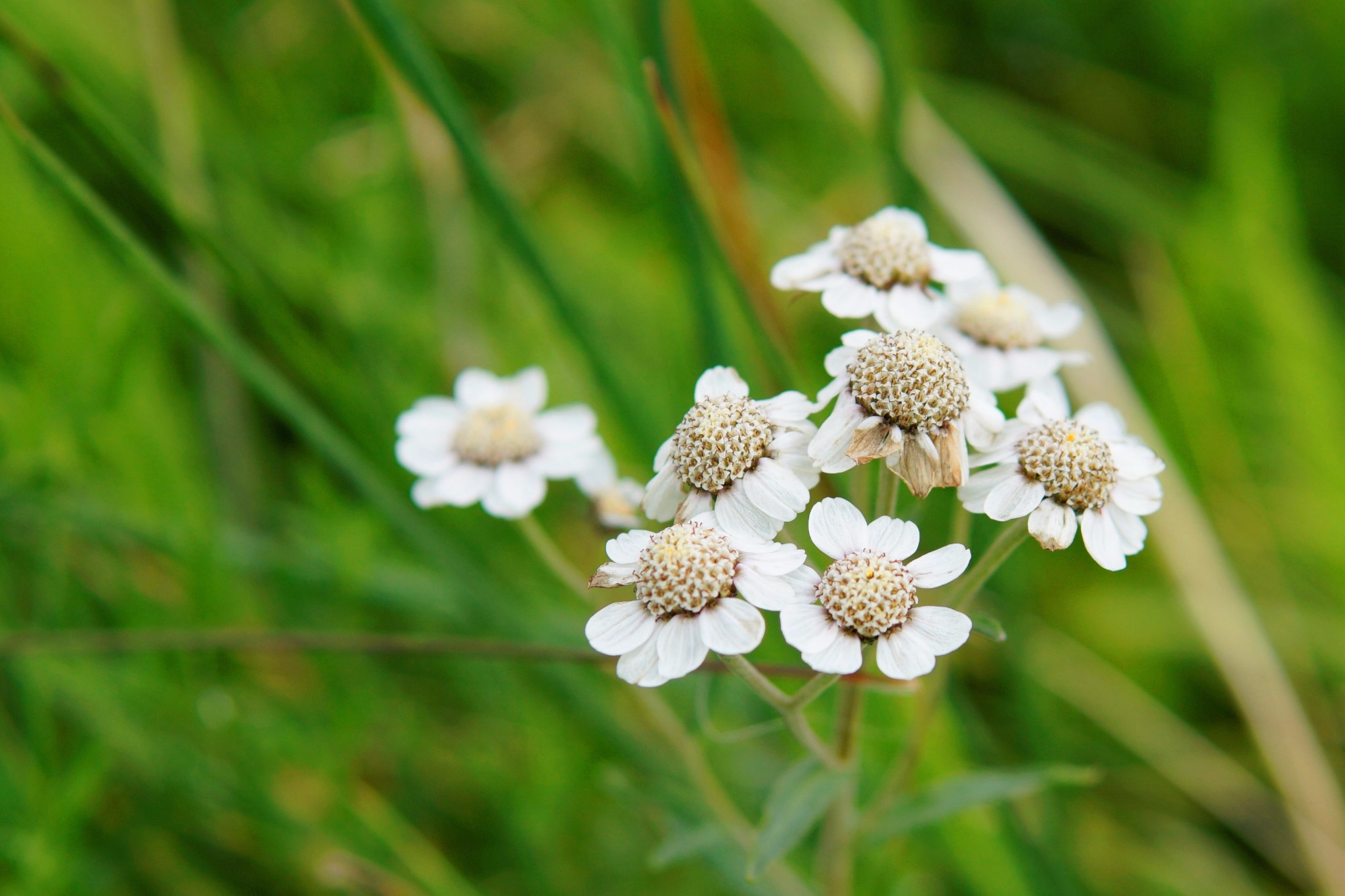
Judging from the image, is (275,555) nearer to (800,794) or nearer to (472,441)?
(472,441)

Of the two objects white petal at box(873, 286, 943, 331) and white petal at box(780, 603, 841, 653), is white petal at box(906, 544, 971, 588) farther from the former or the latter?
white petal at box(873, 286, 943, 331)

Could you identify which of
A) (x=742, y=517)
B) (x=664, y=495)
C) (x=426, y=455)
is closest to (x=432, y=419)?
(x=426, y=455)

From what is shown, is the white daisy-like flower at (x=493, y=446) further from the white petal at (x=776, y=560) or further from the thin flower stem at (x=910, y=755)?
the thin flower stem at (x=910, y=755)

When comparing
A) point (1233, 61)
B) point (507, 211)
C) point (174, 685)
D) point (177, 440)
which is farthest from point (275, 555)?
point (1233, 61)

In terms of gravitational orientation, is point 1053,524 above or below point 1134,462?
below

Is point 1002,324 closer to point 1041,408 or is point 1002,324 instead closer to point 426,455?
point 1041,408

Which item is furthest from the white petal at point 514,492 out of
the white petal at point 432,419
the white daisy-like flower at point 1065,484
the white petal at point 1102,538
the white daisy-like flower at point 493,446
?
the white petal at point 1102,538
